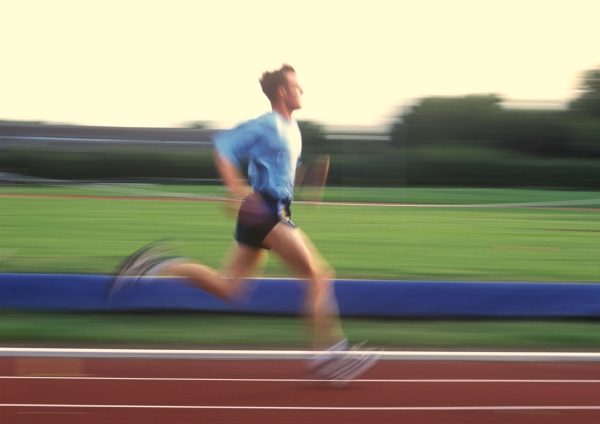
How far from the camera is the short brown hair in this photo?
14.5ft

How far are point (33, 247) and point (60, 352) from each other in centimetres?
765

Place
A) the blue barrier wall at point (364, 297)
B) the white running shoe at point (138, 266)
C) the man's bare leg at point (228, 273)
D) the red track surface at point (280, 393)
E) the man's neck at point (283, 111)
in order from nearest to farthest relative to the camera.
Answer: the red track surface at point (280, 393)
the man's neck at point (283, 111)
the man's bare leg at point (228, 273)
the white running shoe at point (138, 266)
the blue barrier wall at point (364, 297)

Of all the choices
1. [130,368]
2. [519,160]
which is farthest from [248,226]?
A: [519,160]

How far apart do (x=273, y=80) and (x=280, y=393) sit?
1561 millimetres

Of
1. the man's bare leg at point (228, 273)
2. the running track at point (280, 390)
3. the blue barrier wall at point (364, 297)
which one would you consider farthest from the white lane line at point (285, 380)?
the blue barrier wall at point (364, 297)

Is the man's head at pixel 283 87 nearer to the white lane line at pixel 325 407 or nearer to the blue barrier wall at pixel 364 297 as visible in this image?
the white lane line at pixel 325 407

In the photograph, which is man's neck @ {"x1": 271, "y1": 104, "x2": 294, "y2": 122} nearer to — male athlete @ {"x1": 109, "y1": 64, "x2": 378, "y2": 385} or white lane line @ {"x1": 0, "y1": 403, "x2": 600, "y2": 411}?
male athlete @ {"x1": 109, "y1": 64, "x2": 378, "y2": 385}

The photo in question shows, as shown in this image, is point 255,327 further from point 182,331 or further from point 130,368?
point 130,368

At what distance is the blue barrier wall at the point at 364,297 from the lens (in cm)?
639

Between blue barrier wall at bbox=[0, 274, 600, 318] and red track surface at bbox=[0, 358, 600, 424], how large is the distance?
1290mm

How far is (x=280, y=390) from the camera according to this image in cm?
439

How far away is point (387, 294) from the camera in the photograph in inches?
252

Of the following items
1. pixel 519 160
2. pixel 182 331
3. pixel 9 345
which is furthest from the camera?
pixel 519 160

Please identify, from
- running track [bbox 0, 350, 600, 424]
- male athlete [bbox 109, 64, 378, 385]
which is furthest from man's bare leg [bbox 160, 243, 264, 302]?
running track [bbox 0, 350, 600, 424]
